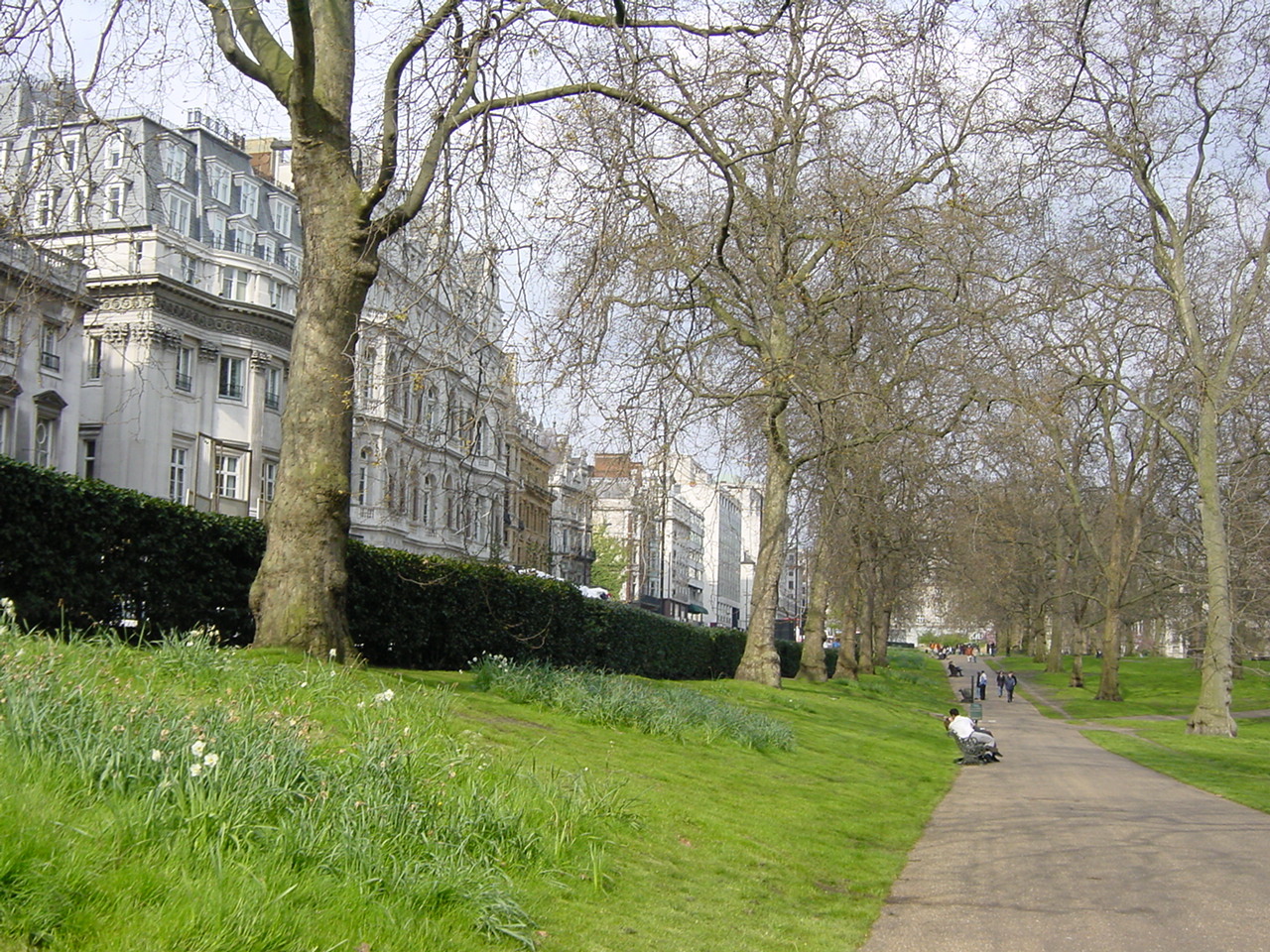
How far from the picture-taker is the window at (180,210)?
4622cm

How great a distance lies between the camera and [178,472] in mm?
47031

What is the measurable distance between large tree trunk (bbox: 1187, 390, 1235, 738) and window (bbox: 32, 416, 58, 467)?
3300 centimetres

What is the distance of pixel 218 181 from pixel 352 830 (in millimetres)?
49457

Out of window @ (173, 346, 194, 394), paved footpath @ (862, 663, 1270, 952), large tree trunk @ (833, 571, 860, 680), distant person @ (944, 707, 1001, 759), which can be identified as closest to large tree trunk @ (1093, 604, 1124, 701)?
large tree trunk @ (833, 571, 860, 680)

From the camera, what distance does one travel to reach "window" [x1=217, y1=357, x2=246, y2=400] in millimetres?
48906

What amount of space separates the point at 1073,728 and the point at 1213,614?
15.3 feet

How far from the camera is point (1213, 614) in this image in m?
31.3

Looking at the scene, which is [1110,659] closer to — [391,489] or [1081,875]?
[1081,875]

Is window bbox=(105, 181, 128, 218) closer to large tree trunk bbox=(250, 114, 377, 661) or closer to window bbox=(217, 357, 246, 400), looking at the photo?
large tree trunk bbox=(250, 114, 377, 661)

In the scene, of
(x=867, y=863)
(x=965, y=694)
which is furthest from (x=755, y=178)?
(x=965, y=694)

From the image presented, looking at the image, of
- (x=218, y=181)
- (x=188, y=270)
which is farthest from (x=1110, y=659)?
(x=218, y=181)

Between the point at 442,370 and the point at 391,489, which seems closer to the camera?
the point at 442,370

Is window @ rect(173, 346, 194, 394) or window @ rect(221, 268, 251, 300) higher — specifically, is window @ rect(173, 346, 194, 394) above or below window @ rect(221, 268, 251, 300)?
below

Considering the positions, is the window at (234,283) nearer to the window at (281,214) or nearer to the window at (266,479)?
the window at (281,214)
